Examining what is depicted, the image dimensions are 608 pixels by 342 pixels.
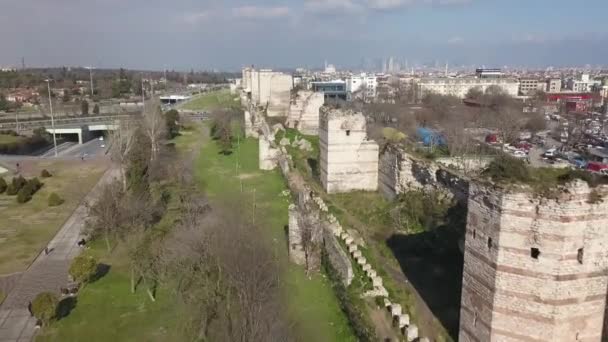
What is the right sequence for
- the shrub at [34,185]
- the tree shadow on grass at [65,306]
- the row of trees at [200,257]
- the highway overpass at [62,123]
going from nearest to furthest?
the row of trees at [200,257] < the tree shadow on grass at [65,306] < the shrub at [34,185] < the highway overpass at [62,123]

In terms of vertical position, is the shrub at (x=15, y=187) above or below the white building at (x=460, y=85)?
below

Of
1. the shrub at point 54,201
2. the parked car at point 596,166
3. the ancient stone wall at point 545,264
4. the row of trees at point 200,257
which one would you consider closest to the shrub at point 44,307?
the row of trees at point 200,257

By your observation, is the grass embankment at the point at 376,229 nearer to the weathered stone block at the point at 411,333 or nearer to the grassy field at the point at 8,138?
the weathered stone block at the point at 411,333

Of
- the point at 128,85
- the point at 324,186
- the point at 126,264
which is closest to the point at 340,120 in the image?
the point at 324,186

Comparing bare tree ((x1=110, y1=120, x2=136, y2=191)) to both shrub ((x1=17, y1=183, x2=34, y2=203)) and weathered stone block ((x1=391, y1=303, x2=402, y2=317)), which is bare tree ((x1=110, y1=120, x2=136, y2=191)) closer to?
shrub ((x1=17, y1=183, x2=34, y2=203))

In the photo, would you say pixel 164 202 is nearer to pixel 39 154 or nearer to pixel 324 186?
pixel 324 186
